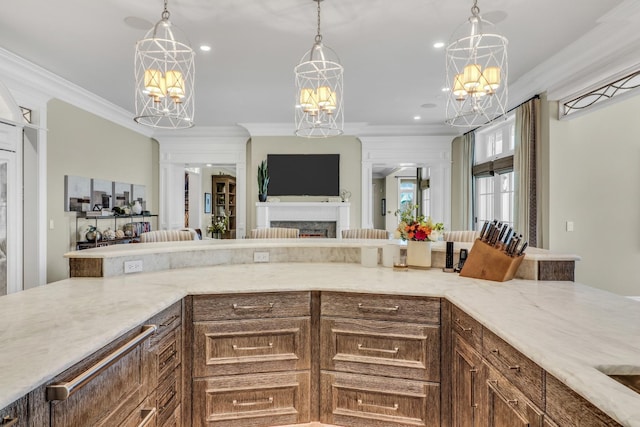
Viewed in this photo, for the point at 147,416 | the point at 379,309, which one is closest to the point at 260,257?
the point at 379,309

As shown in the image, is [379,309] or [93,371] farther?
[379,309]

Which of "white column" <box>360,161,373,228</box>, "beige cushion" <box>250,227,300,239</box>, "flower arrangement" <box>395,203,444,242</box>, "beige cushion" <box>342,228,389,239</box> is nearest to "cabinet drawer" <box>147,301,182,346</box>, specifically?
"flower arrangement" <box>395,203,444,242</box>

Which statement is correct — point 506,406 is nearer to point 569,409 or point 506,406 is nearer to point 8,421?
point 569,409

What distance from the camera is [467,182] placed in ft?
21.6

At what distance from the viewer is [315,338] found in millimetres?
2006

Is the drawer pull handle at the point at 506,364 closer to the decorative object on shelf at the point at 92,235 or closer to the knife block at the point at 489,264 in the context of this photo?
the knife block at the point at 489,264

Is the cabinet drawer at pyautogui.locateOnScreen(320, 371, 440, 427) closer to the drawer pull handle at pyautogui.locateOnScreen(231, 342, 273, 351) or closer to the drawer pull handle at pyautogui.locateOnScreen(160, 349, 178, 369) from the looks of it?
the drawer pull handle at pyautogui.locateOnScreen(231, 342, 273, 351)

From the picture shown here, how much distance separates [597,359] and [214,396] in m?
1.67

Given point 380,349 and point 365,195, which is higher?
point 365,195

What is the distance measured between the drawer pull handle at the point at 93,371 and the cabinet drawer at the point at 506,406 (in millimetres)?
1310

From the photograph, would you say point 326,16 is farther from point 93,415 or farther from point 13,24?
point 93,415

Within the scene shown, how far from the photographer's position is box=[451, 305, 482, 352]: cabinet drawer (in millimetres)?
1532

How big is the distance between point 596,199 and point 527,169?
30.9 inches

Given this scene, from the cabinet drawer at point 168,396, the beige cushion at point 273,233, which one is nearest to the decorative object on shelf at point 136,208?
the beige cushion at point 273,233
